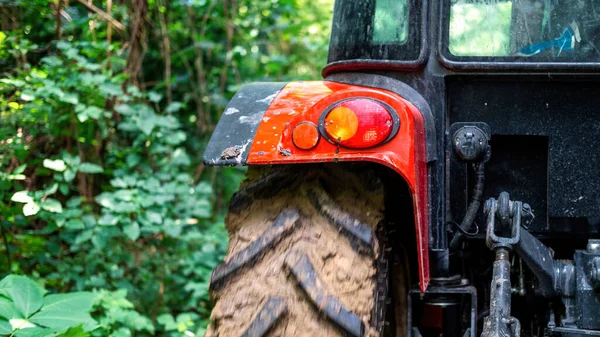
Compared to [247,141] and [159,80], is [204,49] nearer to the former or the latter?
[159,80]

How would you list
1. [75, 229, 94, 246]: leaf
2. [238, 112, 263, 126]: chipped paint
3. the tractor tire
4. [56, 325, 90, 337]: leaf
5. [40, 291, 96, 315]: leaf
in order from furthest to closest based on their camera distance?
[75, 229, 94, 246]: leaf < [40, 291, 96, 315]: leaf < [56, 325, 90, 337]: leaf < [238, 112, 263, 126]: chipped paint < the tractor tire

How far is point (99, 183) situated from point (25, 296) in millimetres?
1999

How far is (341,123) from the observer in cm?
201

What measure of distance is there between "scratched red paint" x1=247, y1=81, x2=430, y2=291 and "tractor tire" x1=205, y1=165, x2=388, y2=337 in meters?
0.12

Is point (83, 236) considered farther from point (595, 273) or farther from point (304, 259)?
point (595, 273)

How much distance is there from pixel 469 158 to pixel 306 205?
581 millimetres

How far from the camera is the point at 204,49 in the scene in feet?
19.0

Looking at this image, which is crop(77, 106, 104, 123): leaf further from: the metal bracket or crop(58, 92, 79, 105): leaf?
the metal bracket

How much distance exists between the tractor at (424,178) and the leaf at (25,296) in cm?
101

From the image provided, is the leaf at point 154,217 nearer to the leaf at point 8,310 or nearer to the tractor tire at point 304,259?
the leaf at point 8,310

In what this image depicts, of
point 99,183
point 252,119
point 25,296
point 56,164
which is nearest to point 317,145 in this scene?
point 252,119

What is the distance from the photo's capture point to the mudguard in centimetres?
201

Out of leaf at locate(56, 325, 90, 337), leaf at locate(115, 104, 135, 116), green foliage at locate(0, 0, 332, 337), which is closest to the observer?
leaf at locate(56, 325, 90, 337)

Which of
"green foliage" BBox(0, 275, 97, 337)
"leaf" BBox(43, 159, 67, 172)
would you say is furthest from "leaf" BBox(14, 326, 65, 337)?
"leaf" BBox(43, 159, 67, 172)
